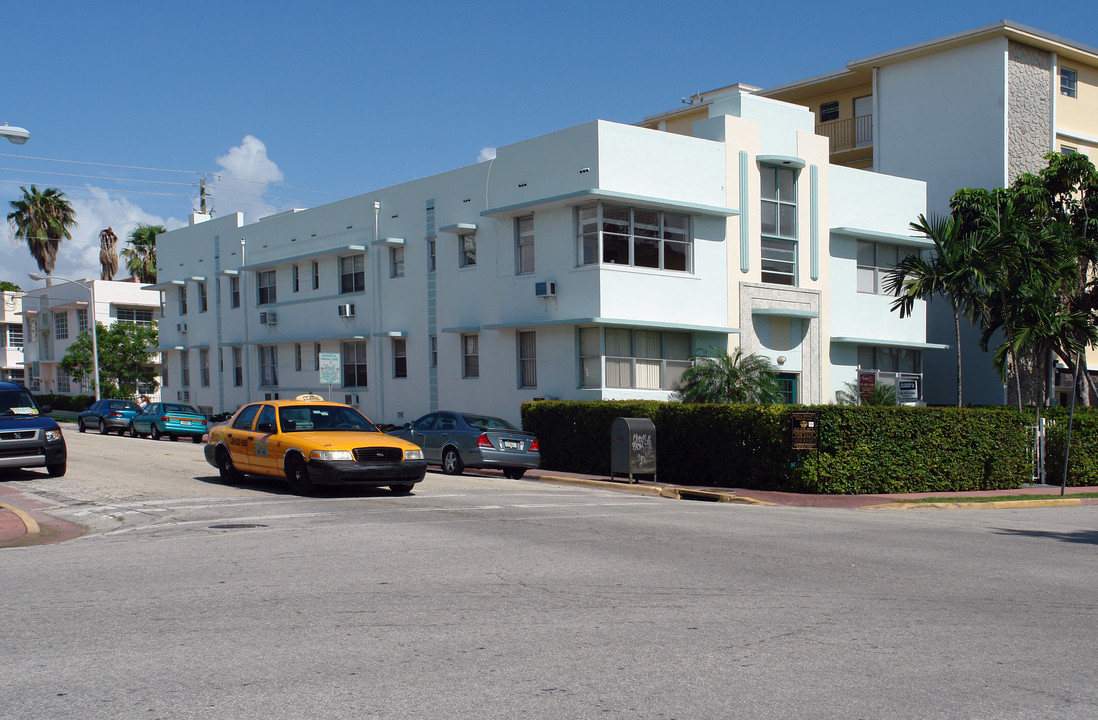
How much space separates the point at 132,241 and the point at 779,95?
43.6 metres

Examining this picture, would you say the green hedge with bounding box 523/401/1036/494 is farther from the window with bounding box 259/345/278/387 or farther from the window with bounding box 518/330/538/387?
the window with bounding box 259/345/278/387

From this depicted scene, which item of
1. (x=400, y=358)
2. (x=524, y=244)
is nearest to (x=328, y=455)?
(x=524, y=244)

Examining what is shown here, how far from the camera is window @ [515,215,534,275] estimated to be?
26.9 m

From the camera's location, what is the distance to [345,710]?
521cm

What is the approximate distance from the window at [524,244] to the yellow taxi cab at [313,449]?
10887 mm

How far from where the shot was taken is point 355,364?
3381 centimetres

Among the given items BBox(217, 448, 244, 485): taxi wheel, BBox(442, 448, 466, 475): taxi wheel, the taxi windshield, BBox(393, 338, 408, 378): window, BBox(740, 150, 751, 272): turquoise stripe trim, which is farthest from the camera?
BBox(393, 338, 408, 378): window

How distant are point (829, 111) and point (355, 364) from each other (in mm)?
21881

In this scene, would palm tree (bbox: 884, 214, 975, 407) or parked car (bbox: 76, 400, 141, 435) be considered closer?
palm tree (bbox: 884, 214, 975, 407)

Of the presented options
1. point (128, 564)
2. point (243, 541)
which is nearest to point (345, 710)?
point (128, 564)

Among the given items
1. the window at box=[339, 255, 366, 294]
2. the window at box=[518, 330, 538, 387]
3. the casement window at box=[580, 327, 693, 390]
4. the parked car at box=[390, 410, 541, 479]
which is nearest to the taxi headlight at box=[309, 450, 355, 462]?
the parked car at box=[390, 410, 541, 479]

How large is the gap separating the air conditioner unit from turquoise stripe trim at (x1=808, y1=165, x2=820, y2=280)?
841cm

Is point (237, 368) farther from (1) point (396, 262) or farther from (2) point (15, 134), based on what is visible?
(2) point (15, 134)

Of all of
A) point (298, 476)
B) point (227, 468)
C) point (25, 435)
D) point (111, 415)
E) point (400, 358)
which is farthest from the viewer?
point (111, 415)
